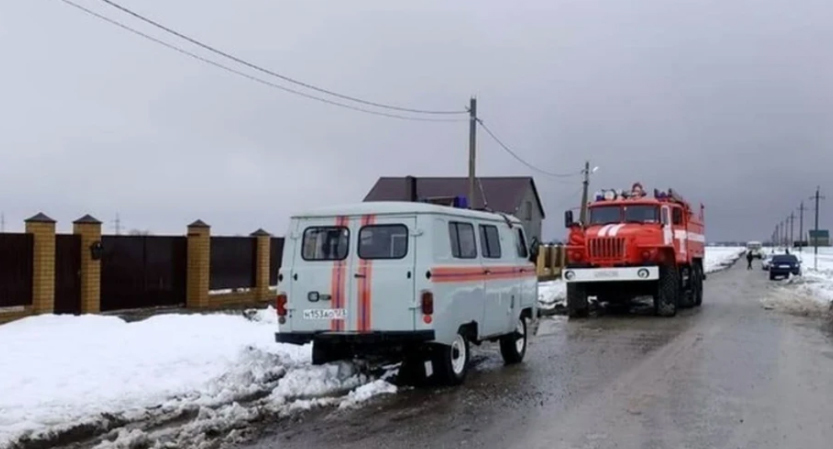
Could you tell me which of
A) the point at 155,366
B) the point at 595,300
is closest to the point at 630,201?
the point at 595,300

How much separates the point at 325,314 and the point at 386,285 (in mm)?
870

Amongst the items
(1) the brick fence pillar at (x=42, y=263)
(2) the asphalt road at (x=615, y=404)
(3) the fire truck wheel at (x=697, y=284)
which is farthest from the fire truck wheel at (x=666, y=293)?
(1) the brick fence pillar at (x=42, y=263)

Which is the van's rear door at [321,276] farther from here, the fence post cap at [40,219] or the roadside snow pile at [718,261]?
the roadside snow pile at [718,261]

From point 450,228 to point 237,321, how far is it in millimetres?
7206

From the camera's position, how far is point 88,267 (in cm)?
1742

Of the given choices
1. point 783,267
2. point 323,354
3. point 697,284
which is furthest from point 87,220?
point 783,267

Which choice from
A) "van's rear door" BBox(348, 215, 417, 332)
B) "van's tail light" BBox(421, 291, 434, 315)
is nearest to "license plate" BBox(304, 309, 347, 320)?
"van's rear door" BBox(348, 215, 417, 332)

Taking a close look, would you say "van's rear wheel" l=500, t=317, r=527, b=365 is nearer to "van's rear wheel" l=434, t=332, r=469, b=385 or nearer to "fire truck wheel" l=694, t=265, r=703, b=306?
"van's rear wheel" l=434, t=332, r=469, b=385

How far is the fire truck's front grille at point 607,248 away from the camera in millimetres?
22297

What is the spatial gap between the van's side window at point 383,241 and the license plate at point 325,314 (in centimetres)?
74

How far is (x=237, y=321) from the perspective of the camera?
16.7 metres

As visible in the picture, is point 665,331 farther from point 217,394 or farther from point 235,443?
point 235,443

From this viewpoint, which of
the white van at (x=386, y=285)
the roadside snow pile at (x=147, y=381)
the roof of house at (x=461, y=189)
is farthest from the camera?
the roof of house at (x=461, y=189)

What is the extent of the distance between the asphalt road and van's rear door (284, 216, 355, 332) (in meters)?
1.33
